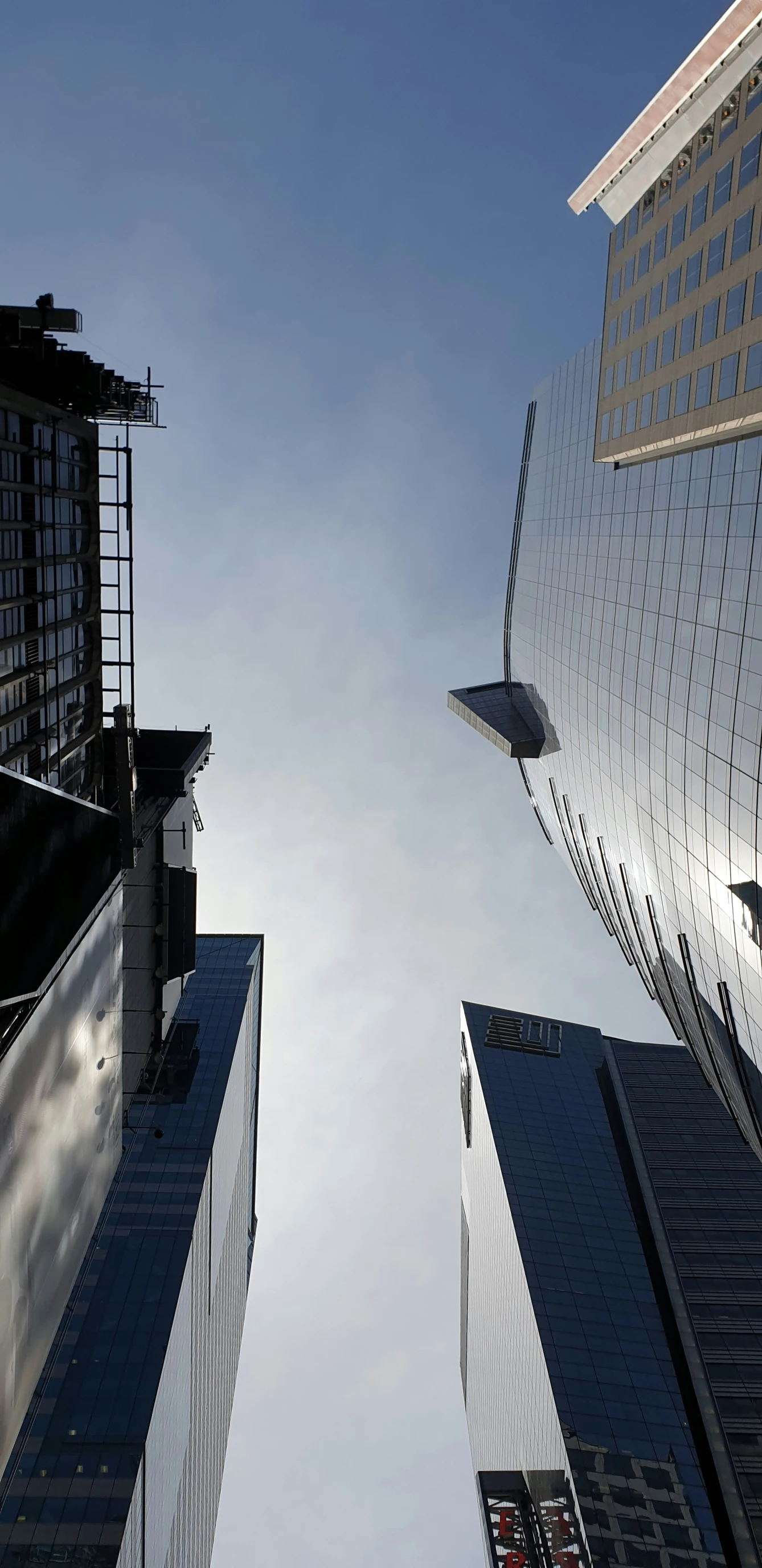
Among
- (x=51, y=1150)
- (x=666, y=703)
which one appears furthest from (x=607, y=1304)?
(x=51, y=1150)

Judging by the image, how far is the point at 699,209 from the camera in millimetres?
47156

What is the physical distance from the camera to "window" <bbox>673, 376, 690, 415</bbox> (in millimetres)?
46844

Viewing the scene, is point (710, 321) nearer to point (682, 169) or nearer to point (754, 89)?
point (754, 89)

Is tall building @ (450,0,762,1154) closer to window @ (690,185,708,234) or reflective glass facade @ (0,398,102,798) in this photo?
window @ (690,185,708,234)

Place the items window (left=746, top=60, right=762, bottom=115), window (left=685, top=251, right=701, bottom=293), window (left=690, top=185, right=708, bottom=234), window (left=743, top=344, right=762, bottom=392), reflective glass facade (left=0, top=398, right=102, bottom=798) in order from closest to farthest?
reflective glass facade (left=0, top=398, right=102, bottom=798) → window (left=743, top=344, right=762, bottom=392) → window (left=746, top=60, right=762, bottom=115) → window (left=690, top=185, right=708, bottom=234) → window (left=685, top=251, right=701, bottom=293)

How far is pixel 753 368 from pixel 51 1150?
44.1 metres

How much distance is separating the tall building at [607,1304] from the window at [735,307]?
107850 mm

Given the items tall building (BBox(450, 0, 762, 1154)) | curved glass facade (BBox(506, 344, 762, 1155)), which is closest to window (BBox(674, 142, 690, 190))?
tall building (BBox(450, 0, 762, 1154))

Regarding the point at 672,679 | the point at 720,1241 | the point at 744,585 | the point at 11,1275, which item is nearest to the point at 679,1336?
the point at 720,1241

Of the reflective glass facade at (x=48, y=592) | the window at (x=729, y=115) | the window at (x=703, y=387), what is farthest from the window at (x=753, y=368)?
the reflective glass facade at (x=48, y=592)

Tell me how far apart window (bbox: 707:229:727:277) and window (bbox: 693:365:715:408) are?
5.11 metres

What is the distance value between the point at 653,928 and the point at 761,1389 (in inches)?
2824

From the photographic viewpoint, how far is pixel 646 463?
5791cm

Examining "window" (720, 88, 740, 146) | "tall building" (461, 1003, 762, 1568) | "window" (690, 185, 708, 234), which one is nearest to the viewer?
"window" (720, 88, 740, 146)
